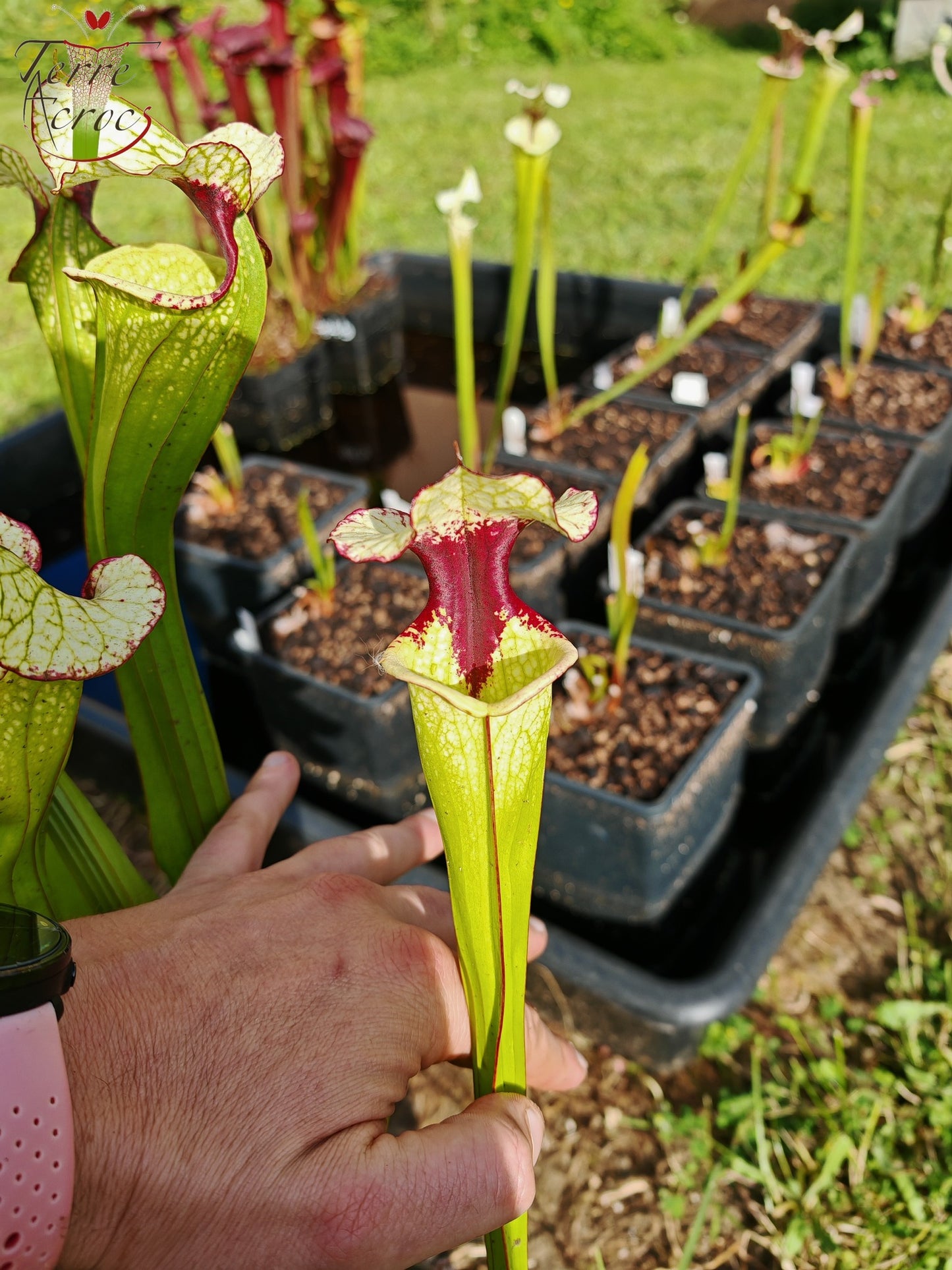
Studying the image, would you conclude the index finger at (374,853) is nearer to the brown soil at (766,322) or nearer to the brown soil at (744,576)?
the brown soil at (744,576)

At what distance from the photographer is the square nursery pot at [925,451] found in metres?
2.15

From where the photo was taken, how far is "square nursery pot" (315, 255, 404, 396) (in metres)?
3.07

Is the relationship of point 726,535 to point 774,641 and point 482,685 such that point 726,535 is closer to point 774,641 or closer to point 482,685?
point 774,641

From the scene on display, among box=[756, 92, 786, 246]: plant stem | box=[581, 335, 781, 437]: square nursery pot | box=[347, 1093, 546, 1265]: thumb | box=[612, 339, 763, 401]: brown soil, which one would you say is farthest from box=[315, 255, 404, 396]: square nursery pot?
box=[347, 1093, 546, 1265]: thumb

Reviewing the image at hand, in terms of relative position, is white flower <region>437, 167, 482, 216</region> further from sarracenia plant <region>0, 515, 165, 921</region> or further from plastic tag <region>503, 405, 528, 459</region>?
sarracenia plant <region>0, 515, 165, 921</region>

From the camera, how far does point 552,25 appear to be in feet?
24.2

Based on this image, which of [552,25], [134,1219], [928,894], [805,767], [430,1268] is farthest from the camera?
[552,25]

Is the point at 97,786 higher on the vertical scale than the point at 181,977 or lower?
lower

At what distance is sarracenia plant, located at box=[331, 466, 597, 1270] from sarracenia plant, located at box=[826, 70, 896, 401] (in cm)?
193

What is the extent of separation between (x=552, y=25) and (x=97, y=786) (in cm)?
754

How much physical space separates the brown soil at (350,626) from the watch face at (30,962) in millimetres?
1071

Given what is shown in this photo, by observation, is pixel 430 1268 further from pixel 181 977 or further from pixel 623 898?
pixel 181 977

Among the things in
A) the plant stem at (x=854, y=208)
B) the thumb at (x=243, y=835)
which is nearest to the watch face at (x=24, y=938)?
the thumb at (x=243, y=835)

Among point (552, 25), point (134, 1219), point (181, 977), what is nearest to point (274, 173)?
point (181, 977)
